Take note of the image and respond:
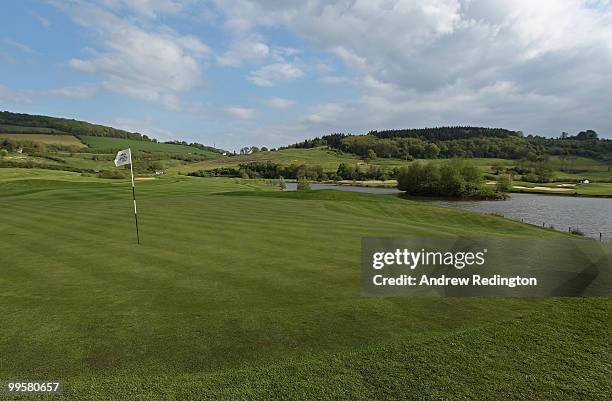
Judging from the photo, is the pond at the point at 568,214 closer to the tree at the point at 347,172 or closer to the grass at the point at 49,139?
the tree at the point at 347,172

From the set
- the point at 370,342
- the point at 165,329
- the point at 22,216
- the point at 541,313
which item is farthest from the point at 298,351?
the point at 22,216

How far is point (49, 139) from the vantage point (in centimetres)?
16125

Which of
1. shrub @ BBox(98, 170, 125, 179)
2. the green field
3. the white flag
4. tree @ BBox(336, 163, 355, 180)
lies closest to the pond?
the green field

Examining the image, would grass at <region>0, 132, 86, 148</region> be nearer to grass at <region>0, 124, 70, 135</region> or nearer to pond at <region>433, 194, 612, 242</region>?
grass at <region>0, 124, 70, 135</region>

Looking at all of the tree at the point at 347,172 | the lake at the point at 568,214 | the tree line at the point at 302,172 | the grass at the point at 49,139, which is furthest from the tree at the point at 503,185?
the grass at the point at 49,139

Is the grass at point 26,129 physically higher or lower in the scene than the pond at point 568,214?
higher

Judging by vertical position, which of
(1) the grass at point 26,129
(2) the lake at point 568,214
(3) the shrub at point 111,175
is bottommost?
(2) the lake at point 568,214

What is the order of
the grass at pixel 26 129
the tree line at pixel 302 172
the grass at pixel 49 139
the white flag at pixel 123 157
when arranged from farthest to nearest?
the grass at pixel 26 129 → the tree line at pixel 302 172 → the grass at pixel 49 139 → the white flag at pixel 123 157

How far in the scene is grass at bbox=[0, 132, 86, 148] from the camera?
15000 cm

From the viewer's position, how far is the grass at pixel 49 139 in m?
150

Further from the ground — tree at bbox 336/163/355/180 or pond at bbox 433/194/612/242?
tree at bbox 336/163/355/180

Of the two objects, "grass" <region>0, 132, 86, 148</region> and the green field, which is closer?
the green field

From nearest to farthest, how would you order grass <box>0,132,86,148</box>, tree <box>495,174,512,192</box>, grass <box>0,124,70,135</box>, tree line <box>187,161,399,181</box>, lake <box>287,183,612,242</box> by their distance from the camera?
lake <box>287,183,612,242</box>, tree <box>495,174,512,192</box>, grass <box>0,132,86,148</box>, tree line <box>187,161,399,181</box>, grass <box>0,124,70,135</box>

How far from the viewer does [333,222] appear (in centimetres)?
2409
